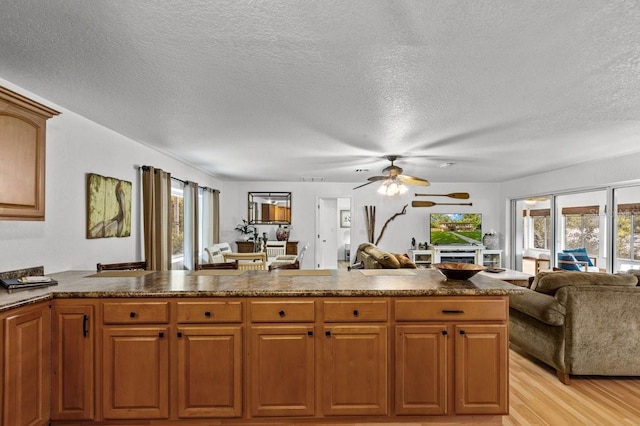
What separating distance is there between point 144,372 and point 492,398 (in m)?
2.34

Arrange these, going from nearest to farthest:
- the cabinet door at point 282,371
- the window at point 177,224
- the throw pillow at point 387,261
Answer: the cabinet door at point 282,371
the throw pillow at point 387,261
the window at point 177,224

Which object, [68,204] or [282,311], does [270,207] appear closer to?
[68,204]

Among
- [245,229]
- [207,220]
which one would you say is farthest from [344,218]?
[207,220]

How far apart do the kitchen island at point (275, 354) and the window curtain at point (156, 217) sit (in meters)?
1.87

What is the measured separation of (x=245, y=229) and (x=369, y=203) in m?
3.11

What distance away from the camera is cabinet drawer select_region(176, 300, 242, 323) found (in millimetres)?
2314

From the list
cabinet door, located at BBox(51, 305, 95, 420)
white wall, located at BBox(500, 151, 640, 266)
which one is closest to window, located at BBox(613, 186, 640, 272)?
white wall, located at BBox(500, 151, 640, 266)

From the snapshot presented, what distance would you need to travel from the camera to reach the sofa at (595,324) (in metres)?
3.08

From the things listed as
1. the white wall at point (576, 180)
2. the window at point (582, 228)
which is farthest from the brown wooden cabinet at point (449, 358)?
the window at point (582, 228)

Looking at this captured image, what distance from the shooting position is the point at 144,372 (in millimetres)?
2295

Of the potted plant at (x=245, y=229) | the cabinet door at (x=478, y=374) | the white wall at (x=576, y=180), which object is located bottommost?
the cabinet door at (x=478, y=374)

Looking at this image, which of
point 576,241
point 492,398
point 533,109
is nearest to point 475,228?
point 576,241

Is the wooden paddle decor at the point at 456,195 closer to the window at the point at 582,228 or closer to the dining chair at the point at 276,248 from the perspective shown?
the window at the point at 582,228

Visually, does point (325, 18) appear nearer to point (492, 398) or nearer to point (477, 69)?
point (477, 69)
